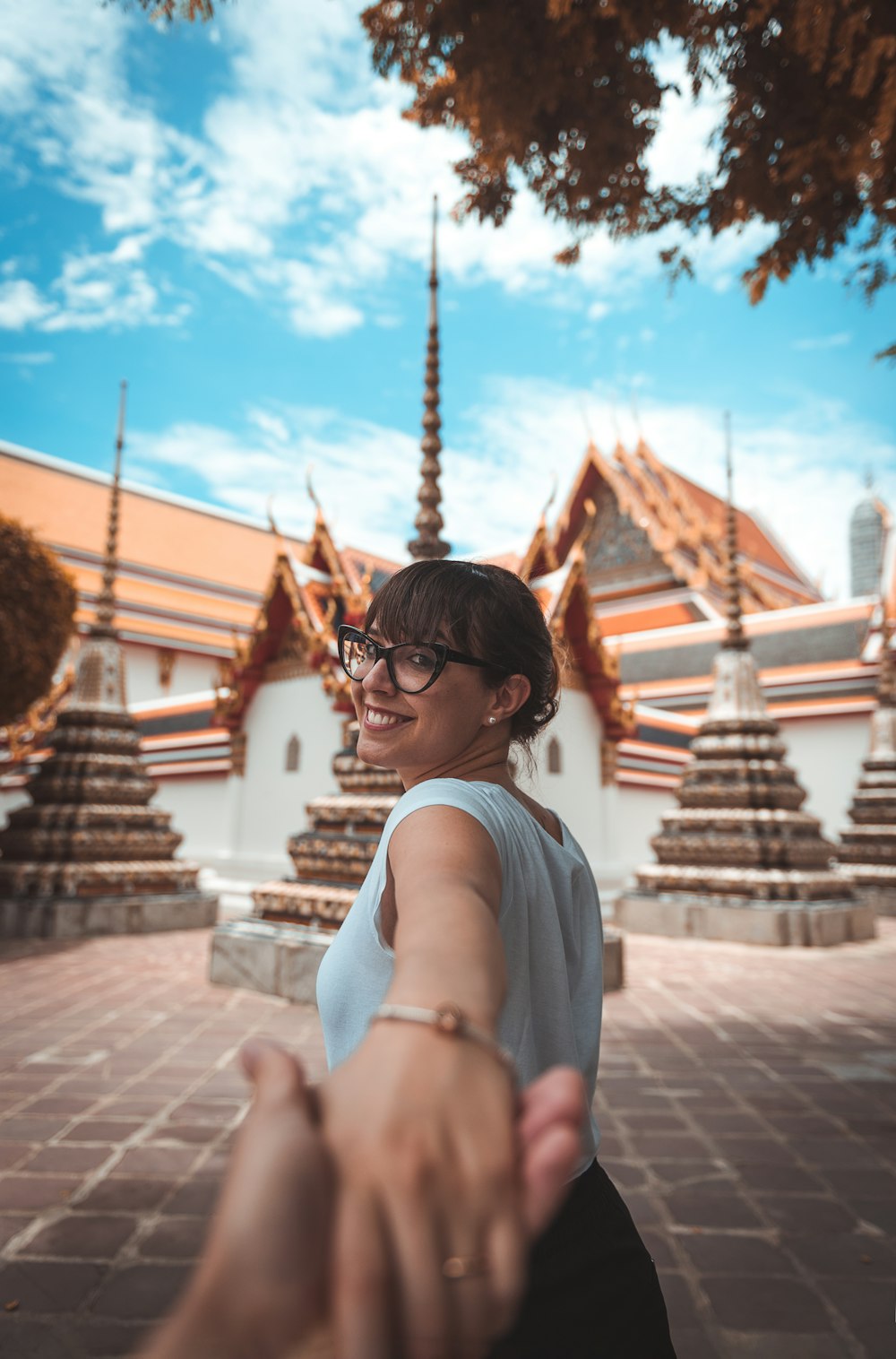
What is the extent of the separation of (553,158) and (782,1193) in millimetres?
3683

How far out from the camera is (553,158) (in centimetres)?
336

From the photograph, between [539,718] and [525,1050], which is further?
[539,718]

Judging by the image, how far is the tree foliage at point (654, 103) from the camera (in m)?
2.67

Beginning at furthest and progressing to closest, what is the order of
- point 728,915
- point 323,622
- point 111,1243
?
point 323,622, point 728,915, point 111,1243

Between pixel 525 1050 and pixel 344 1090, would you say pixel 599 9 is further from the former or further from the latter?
pixel 344 1090

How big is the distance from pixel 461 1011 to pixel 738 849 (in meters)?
8.05

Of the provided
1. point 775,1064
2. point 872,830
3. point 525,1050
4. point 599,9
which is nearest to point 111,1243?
point 525,1050

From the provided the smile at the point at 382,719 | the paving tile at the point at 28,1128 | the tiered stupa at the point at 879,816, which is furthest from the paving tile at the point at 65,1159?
the tiered stupa at the point at 879,816

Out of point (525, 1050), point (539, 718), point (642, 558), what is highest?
point (642, 558)

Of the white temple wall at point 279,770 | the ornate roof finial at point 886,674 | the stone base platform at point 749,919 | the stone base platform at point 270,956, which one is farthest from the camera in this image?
the ornate roof finial at point 886,674

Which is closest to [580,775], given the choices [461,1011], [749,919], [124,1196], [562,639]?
[749,919]

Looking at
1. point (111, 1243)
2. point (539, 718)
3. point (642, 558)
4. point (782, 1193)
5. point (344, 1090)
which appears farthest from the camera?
point (642, 558)

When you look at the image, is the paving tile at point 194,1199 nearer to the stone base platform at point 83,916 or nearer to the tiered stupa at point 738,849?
the stone base platform at point 83,916

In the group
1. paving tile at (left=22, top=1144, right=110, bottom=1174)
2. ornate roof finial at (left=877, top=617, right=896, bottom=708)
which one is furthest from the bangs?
ornate roof finial at (left=877, top=617, right=896, bottom=708)
